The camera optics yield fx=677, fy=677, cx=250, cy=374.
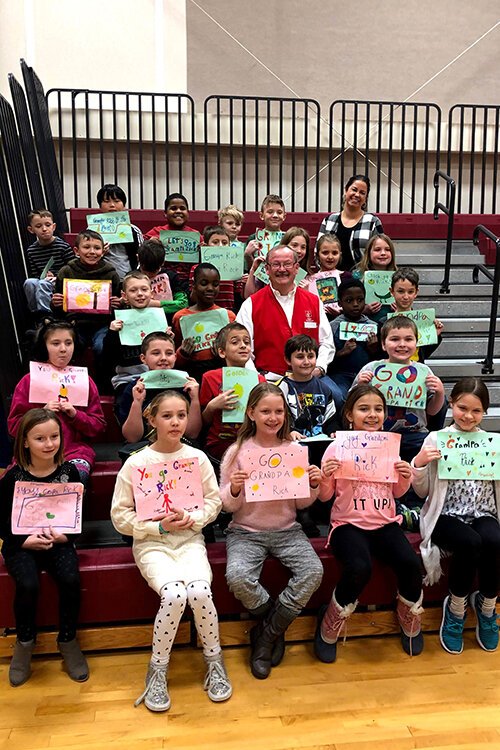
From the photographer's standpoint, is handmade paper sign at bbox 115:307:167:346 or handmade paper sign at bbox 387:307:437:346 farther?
handmade paper sign at bbox 387:307:437:346

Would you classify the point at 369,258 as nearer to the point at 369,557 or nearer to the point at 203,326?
the point at 203,326

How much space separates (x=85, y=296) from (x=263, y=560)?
6.75 feet

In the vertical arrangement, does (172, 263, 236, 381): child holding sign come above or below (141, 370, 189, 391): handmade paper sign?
above

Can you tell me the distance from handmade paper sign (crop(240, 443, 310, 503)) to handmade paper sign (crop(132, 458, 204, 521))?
0.74 ft

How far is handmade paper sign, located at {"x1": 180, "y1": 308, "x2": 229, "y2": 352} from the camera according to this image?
391cm

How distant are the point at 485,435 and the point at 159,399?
147 centimetres

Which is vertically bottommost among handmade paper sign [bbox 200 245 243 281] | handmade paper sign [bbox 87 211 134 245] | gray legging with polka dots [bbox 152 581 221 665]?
gray legging with polka dots [bbox 152 581 221 665]

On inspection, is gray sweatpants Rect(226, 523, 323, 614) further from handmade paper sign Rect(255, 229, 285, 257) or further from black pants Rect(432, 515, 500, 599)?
handmade paper sign Rect(255, 229, 285, 257)

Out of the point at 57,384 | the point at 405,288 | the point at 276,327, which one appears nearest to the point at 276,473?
the point at 57,384

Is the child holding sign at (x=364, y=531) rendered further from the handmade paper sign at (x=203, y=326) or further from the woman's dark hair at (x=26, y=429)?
the woman's dark hair at (x=26, y=429)

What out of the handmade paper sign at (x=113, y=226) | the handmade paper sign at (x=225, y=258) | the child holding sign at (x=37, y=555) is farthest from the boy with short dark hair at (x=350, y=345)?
the child holding sign at (x=37, y=555)

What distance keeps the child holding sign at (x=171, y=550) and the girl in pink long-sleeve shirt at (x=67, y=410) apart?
499 mm

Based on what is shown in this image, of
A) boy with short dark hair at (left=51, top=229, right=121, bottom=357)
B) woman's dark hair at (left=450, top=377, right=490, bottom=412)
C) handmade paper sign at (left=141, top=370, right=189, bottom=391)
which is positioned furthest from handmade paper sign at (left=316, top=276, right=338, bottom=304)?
woman's dark hair at (left=450, top=377, right=490, bottom=412)

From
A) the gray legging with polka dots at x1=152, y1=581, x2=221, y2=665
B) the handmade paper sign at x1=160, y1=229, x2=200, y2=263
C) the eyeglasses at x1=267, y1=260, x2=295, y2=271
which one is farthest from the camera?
the handmade paper sign at x1=160, y1=229, x2=200, y2=263
